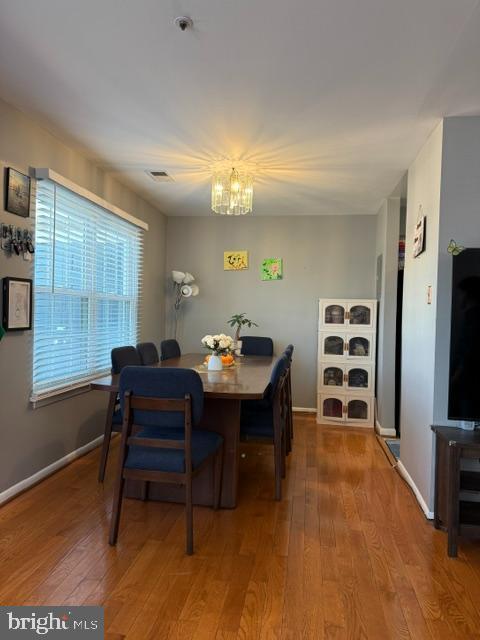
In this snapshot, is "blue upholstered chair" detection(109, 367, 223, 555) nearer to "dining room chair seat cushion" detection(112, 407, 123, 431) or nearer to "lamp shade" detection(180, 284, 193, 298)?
"dining room chair seat cushion" detection(112, 407, 123, 431)

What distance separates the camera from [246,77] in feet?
7.19

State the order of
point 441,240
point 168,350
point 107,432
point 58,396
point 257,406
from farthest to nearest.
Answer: point 168,350
point 257,406
point 58,396
point 107,432
point 441,240

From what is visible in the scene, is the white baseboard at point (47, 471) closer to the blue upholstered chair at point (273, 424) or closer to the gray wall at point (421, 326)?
the blue upholstered chair at point (273, 424)

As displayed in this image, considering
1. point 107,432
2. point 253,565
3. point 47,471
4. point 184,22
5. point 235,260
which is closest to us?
point 184,22

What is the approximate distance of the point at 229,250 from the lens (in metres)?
5.25

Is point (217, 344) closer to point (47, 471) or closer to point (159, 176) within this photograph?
point (47, 471)

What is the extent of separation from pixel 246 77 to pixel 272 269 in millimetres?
3042

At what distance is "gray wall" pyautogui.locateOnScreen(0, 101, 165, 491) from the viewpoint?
2.58 metres

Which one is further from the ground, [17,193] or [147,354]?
[17,193]

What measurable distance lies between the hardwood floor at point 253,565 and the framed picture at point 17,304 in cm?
111

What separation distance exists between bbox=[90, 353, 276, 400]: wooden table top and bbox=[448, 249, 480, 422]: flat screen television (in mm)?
1096

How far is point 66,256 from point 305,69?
84.3 inches

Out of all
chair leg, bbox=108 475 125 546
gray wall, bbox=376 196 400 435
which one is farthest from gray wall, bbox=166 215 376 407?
chair leg, bbox=108 475 125 546

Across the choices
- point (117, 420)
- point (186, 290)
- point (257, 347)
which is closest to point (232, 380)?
point (117, 420)
